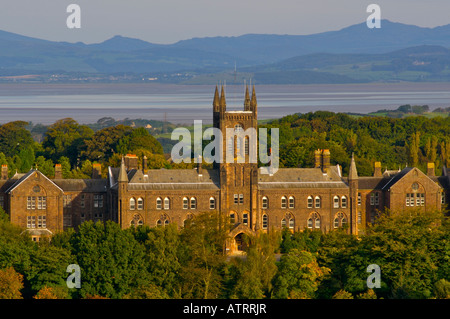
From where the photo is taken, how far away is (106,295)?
74250mm

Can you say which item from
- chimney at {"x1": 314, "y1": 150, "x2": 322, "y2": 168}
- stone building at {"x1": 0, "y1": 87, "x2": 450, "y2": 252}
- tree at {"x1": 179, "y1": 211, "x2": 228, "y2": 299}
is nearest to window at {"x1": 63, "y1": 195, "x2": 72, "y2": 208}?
stone building at {"x1": 0, "y1": 87, "x2": 450, "y2": 252}

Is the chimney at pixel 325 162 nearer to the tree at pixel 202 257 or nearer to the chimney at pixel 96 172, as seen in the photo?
the tree at pixel 202 257

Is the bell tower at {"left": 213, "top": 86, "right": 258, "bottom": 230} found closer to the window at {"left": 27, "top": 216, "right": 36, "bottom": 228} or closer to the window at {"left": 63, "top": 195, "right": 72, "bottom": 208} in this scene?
the window at {"left": 63, "top": 195, "right": 72, "bottom": 208}

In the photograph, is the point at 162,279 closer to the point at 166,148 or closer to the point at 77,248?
the point at 77,248

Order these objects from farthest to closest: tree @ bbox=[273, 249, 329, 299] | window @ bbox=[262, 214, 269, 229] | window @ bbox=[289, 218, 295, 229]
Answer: window @ bbox=[262, 214, 269, 229] < window @ bbox=[289, 218, 295, 229] < tree @ bbox=[273, 249, 329, 299]

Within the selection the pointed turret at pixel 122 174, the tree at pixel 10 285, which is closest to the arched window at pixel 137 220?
the pointed turret at pixel 122 174

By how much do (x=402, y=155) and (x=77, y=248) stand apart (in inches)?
2802

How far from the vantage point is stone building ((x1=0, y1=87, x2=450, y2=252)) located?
330 ft

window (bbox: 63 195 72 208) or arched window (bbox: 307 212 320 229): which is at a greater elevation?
window (bbox: 63 195 72 208)

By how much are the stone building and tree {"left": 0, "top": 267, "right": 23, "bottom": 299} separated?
24.8 m

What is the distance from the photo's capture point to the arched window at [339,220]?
102500 millimetres

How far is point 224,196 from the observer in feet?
333

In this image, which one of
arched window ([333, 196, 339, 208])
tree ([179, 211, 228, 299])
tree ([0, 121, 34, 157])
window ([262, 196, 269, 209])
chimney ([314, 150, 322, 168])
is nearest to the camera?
tree ([179, 211, 228, 299])

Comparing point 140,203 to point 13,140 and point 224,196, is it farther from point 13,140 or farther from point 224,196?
point 13,140
